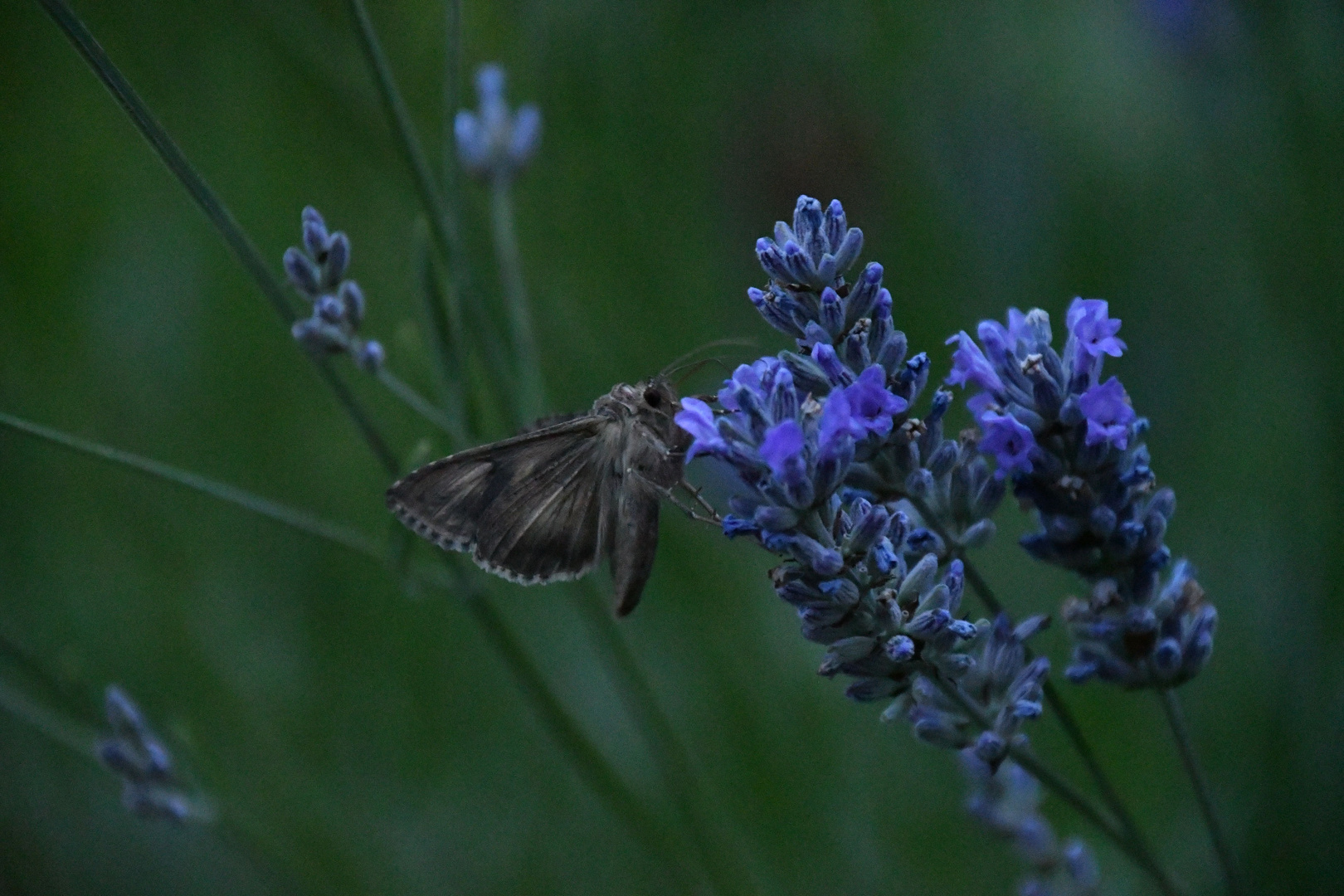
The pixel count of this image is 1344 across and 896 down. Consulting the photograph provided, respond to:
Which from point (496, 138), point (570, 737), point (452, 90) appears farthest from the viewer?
point (496, 138)

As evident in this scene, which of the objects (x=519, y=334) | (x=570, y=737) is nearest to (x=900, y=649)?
(x=570, y=737)

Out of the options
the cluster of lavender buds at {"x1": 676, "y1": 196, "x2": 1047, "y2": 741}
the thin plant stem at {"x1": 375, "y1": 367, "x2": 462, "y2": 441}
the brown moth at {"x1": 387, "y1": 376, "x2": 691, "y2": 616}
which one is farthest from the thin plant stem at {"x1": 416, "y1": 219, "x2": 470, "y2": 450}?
the cluster of lavender buds at {"x1": 676, "y1": 196, "x2": 1047, "y2": 741}

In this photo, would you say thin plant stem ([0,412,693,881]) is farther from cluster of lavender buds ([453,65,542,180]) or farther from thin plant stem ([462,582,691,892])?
cluster of lavender buds ([453,65,542,180])

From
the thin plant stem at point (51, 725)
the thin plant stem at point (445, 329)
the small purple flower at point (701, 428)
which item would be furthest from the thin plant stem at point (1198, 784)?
the thin plant stem at point (51, 725)

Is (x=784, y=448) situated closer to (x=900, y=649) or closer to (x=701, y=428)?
(x=701, y=428)

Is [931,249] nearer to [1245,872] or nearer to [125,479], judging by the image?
[1245,872]

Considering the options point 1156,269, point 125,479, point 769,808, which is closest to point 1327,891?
point 769,808
